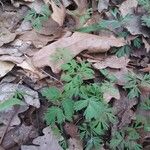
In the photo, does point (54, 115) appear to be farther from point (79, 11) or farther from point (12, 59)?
point (79, 11)

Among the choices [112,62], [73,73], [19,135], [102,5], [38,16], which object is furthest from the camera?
[102,5]

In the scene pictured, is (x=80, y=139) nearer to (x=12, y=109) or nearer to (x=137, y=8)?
(x=12, y=109)

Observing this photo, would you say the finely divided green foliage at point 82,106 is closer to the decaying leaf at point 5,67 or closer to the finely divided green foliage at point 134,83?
the finely divided green foliage at point 134,83

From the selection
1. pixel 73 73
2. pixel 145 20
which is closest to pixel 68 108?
pixel 73 73

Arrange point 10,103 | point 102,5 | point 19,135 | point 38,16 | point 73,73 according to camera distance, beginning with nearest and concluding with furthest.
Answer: point 10,103, point 19,135, point 73,73, point 38,16, point 102,5

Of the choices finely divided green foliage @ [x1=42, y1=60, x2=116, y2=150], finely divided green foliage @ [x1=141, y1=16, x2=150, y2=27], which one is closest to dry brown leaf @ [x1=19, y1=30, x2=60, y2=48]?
finely divided green foliage @ [x1=42, y1=60, x2=116, y2=150]

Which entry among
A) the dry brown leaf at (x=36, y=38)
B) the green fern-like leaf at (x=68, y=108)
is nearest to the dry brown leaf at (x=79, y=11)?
the dry brown leaf at (x=36, y=38)
